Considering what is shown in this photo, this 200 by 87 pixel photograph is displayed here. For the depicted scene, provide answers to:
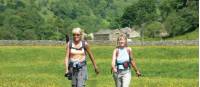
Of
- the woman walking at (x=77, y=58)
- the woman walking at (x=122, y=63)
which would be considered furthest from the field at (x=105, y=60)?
the woman walking at (x=77, y=58)

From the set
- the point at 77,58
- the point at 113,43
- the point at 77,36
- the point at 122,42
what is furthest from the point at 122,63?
the point at 113,43

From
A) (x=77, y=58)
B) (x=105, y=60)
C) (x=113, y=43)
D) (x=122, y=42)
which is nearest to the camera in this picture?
(x=122, y=42)

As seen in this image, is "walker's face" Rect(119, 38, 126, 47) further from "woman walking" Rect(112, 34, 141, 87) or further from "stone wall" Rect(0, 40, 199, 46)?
"stone wall" Rect(0, 40, 199, 46)

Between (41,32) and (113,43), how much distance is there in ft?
394

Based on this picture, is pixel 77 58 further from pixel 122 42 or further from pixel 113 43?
pixel 113 43

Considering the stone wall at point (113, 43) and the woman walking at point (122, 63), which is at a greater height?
the woman walking at point (122, 63)

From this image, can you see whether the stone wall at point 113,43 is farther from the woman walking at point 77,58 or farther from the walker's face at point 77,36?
the walker's face at point 77,36

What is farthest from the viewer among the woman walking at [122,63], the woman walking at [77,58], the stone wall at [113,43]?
the stone wall at [113,43]

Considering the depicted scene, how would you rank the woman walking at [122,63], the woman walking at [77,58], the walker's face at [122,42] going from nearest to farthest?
the walker's face at [122,42]
the woman walking at [77,58]
the woman walking at [122,63]

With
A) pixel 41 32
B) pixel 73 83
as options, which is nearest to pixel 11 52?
pixel 73 83

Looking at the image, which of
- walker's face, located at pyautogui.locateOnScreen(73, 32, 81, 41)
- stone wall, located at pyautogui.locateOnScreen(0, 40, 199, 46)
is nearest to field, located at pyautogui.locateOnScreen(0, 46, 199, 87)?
stone wall, located at pyautogui.locateOnScreen(0, 40, 199, 46)

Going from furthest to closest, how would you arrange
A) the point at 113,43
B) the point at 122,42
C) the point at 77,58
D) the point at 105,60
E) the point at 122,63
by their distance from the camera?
the point at 113,43 → the point at 105,60 → the point at 122,63 → the point at 77,58 → the point at 122,42

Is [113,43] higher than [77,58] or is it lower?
lower

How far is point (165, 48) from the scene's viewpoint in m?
66.5
